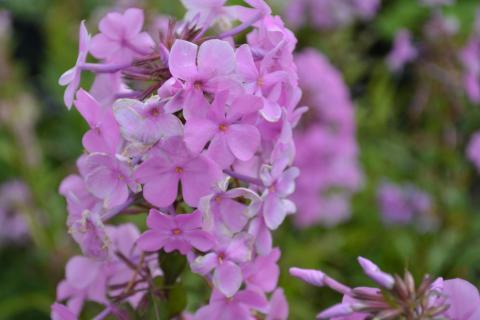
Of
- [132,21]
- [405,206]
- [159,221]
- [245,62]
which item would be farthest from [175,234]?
[405,206]

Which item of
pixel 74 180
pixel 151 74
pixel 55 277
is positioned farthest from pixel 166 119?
pixel 55 277

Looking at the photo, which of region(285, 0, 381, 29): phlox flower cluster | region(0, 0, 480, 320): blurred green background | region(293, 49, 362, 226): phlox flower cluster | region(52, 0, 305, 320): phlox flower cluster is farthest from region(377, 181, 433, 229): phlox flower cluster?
region(52, 0, 305, 320): phlox flower cluster

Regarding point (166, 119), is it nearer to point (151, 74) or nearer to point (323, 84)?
point (151, 74)

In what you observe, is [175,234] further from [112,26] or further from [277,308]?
[112,26]

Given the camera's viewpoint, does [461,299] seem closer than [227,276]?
Yes

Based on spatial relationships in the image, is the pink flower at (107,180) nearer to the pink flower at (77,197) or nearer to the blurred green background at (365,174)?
the pink flower at (77,197)

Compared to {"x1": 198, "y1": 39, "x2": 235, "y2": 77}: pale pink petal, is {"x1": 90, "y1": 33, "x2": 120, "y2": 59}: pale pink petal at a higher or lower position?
lower

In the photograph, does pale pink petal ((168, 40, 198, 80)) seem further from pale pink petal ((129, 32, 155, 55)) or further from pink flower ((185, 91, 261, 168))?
pale pink petal ((129, 32, 155, 55))
